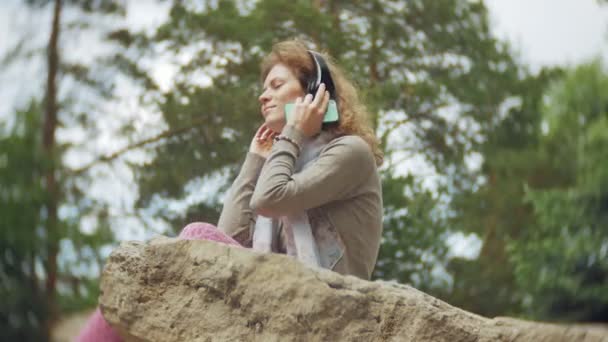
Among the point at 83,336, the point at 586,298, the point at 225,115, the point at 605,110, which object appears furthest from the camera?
the point at 605,110

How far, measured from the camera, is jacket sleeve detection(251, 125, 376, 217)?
7.97 ft

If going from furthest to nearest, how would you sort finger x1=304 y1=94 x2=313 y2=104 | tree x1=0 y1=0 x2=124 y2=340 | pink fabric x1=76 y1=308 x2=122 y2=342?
tree x1=0 y1=0 x2=124 y2=340, finger x1=304 y1=94 x2=313 y2=104, pink fabric x1=76 y1=308 x2=122 y2=342

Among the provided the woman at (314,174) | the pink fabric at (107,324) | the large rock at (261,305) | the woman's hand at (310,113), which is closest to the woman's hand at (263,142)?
the woman at (314,174)

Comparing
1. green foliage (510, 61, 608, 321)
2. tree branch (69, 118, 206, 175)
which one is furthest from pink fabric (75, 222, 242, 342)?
green foliage (510, 61, 608, 321)

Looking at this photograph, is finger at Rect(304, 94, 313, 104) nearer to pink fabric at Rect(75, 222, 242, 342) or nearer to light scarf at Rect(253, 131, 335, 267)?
light scarf at Rect(253, 131, 335, 267)

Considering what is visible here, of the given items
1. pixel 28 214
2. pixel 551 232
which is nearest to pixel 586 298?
pixel 551 232

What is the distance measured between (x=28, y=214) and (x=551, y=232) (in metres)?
9.32

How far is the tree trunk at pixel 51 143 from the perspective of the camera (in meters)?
8.66

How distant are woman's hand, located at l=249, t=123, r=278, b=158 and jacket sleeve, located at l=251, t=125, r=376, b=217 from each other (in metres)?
0.32

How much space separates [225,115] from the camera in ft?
26.9

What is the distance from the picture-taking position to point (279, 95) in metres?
2.82

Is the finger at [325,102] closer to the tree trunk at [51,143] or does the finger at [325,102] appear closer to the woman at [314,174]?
the woman at [314,174]

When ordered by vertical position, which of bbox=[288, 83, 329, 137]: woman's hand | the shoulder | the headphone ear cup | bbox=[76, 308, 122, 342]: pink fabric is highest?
the headphone ear cup

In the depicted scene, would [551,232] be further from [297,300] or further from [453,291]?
[297,300]
